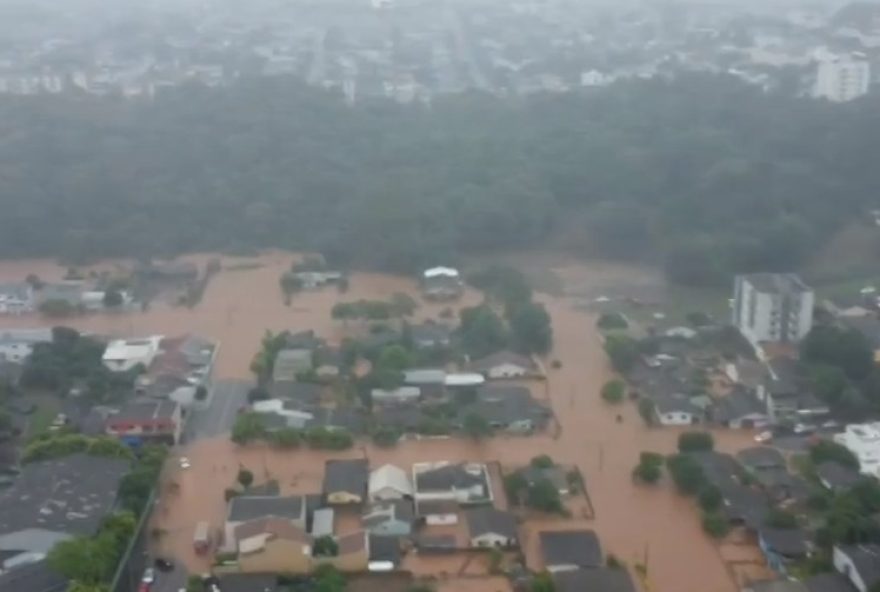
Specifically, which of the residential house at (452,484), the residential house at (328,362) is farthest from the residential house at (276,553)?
the residential house at (328,362)

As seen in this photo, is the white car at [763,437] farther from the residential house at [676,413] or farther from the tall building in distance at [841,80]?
the tall building in distance at [841,80]

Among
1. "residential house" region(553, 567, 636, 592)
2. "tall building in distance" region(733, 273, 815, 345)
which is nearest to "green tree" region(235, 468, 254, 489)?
"residential house" region(553, 567, 636, 592)

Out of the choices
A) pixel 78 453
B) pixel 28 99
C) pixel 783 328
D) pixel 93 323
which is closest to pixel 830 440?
pixel 783 328

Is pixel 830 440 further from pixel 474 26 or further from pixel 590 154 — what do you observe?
pixel 474 26

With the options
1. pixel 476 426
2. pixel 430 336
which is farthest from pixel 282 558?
pixel 430 336

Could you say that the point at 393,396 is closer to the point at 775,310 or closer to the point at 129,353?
the point at 129,353
